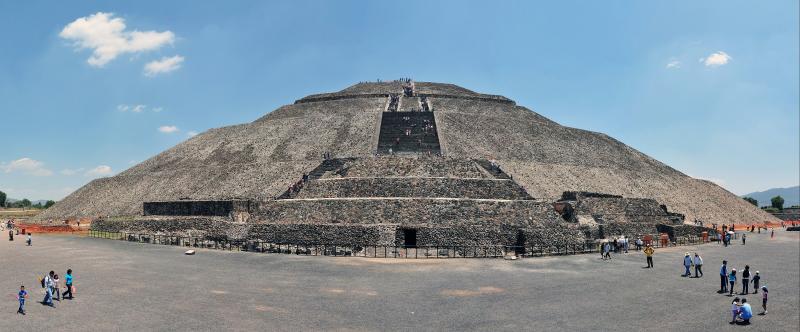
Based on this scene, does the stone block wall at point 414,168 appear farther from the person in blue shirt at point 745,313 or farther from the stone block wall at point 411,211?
the person in blue shirt at point 745,313

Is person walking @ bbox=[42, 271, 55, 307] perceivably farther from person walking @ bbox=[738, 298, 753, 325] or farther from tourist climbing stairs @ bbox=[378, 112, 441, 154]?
tourist climbing stairs @ bbox=[378, 112, 441, 154]

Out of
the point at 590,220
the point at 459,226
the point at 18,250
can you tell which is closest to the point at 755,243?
the point at 590,220

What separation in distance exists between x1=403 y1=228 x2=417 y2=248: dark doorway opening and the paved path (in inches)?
145

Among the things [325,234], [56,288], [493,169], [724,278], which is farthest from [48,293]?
[493,169]

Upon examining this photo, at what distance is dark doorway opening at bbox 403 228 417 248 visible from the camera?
30.9 m

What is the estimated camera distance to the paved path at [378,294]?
15.5 m

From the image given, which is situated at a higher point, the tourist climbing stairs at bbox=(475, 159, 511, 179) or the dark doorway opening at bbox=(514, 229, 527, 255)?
the tourist climbing stairs at bbox=(475, 159, 511, 179)

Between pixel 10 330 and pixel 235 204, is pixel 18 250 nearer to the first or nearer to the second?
pixel 235 204

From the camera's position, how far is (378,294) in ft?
61.9

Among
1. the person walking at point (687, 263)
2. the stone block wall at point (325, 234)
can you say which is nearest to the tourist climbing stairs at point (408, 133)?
the stone block wall at point (325, 234)

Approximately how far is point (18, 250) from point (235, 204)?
11.8m

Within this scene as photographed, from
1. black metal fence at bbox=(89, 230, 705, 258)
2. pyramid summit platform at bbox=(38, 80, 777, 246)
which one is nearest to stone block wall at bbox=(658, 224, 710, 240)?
pyramid summit platform at bbox=(38, 80, 777, 246)

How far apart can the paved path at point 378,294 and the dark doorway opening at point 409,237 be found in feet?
12.1

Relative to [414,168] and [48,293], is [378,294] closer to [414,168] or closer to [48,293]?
[48,293]
